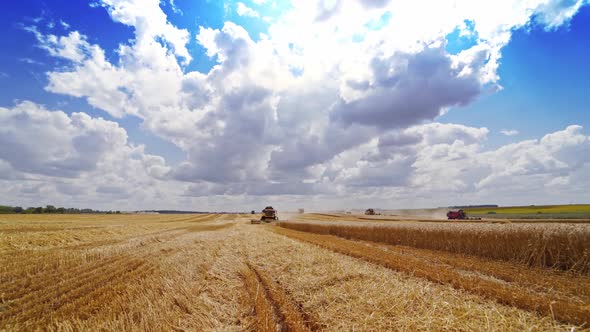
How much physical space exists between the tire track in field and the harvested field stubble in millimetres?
9701

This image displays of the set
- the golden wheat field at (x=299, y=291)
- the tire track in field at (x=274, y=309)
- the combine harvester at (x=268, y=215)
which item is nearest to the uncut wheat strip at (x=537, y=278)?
the golden wheat field at (x=299, y=291)

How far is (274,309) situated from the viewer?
5535mm

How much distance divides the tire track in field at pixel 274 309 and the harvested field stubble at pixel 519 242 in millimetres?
9701

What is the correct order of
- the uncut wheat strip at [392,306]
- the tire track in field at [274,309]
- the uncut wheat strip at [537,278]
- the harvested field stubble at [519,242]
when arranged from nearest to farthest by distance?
the uncut wheat strip at [392,306], the tire track in field at [274,309], the uncut wheat strip at [537,278], the harvested field stubble at [519,242]

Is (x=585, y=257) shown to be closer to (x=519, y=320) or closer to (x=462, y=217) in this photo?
(x=519, y=320)

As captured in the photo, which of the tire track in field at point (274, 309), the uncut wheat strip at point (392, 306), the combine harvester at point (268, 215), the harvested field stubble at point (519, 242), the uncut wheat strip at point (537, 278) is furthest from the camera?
the combine harvester at point (268, 215)

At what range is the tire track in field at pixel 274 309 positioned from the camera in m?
4.73

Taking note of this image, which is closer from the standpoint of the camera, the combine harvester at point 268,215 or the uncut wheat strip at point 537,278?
the uncut wheat strip at point 537,278

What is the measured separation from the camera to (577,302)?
610 centimetres

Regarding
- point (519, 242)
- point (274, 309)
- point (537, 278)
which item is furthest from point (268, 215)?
point (274, 309)

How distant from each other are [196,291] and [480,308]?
5772 mm

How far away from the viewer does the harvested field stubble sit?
9508mm

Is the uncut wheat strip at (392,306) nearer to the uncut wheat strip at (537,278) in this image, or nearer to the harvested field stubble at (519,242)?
the uncut wheat strip at (537,278)

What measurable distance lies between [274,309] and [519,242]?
10.8 m
